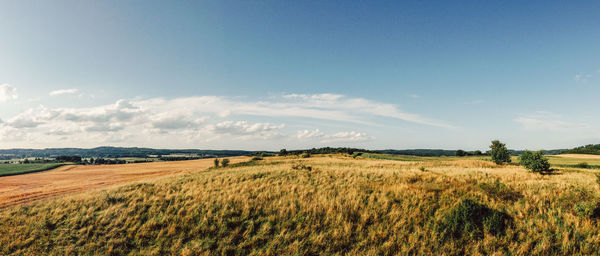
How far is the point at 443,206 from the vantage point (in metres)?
10.7

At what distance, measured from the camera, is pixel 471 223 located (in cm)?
877

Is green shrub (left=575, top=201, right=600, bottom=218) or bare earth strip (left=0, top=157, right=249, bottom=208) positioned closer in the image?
green shrub (left=575, top=201, right=600, bottom=218)

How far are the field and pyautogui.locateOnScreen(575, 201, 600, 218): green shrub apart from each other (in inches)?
1.3

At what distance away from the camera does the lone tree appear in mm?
Result: 46688

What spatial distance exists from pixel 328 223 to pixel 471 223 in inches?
220

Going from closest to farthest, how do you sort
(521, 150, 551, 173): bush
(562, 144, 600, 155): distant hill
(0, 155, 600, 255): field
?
(0, 155, 600, 255): field → (521, 150, 551, 173): bush → (562, 144, 600, 155): distant hill

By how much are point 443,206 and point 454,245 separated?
2963mm

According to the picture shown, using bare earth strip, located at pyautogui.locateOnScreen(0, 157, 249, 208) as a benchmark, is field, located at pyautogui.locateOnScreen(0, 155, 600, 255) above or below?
above

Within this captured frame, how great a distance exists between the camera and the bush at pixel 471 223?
28.1ft

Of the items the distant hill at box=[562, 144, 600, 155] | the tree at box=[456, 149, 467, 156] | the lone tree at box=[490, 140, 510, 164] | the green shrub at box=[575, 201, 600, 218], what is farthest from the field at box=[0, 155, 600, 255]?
the distant hill at box=[562, 144, 600, 155]

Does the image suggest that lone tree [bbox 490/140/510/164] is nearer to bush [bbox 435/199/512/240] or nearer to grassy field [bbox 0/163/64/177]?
bush [bbox 435/199/512/240]

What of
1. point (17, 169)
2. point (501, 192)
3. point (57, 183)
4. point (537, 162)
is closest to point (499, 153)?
point (537, 162)

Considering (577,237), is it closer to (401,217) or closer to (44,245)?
(401,217)

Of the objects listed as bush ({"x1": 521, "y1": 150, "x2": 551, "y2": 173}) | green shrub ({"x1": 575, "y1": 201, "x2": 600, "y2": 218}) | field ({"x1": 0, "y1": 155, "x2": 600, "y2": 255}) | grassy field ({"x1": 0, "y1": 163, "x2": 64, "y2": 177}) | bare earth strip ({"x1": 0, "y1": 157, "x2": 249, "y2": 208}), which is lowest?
grassy field ({"x1": 0, "y1": 163, "x2": 64, "y2": 177})
